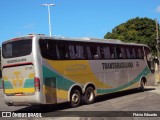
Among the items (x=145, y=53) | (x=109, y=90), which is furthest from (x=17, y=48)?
(x=145, y=53)

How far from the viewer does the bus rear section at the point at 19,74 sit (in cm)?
1505

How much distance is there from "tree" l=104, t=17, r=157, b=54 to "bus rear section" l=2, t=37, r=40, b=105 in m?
48.3

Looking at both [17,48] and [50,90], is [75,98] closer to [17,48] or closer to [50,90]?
[50,90]

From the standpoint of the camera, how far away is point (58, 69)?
16.3 metres

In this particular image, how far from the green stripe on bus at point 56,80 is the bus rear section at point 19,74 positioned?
0.59 meters

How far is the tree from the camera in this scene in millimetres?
64375

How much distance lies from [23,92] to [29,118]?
2.10 m

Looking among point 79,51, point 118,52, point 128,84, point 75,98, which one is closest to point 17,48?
point 79,51

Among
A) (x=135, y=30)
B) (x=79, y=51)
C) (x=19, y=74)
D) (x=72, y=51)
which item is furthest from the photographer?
(x=135, y=30)

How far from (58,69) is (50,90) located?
1.18m

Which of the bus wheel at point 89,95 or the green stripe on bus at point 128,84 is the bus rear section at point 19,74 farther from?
the green stripe on bus at point 128,84

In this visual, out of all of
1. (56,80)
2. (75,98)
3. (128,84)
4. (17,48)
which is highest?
(17,48)

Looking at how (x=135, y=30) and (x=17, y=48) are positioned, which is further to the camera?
(x=135, y=30)

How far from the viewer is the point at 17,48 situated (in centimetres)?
1576
